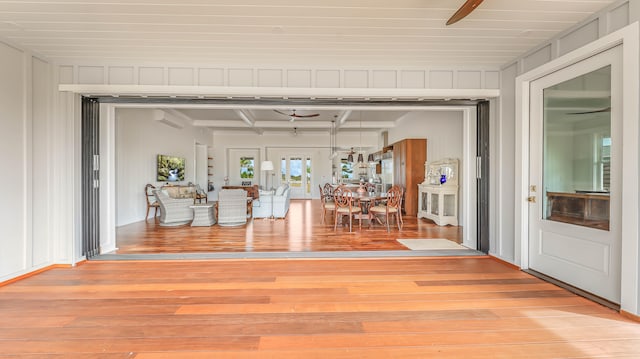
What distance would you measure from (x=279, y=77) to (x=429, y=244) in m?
3.38

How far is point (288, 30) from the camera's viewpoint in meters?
2.94

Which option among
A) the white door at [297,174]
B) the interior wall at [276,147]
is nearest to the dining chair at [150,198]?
the interior wall at [276,147]

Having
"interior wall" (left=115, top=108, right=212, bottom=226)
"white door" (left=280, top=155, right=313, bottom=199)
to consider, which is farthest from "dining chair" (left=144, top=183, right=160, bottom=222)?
"white door" (left=280, top=155, right=313, bottom=199)

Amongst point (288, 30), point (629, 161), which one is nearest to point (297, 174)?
point (288, 30)

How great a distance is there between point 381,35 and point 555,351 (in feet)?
9.64

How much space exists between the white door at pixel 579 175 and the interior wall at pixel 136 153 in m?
7.74

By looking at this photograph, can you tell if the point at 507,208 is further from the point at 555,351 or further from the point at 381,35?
the point at 381,35

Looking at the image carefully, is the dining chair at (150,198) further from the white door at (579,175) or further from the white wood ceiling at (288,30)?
the white door at (579,175)

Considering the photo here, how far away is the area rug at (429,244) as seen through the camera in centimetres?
455

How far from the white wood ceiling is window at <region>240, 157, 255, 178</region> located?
29.7 feet

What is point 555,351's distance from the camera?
6.18 feet

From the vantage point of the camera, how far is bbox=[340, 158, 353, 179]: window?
13.2 meters

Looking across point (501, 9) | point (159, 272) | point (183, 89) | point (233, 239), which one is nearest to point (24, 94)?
point (183, 89)

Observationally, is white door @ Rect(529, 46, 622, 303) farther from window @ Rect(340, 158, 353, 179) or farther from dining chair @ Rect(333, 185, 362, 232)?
window @ Rect(340, 158, 353, 179)
